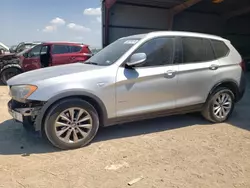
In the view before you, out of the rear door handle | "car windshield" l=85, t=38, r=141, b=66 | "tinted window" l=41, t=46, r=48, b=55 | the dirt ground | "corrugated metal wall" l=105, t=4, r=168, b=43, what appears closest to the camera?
the dirt ground

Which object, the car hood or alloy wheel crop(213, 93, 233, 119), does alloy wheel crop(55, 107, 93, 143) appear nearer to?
the car hood

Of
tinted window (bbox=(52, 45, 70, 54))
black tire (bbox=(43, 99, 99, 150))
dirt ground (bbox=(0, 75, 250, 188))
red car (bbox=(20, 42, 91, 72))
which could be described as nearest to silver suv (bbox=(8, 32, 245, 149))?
Result: black tire (bbox=(43, 99, 99, 150))

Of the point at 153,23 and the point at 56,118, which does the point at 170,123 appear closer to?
the point at 56,118

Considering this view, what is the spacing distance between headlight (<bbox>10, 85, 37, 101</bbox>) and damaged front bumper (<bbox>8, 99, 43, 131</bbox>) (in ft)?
0.35

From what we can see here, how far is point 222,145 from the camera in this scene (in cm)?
414

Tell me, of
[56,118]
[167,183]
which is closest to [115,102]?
[56,118]

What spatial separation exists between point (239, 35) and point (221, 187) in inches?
704

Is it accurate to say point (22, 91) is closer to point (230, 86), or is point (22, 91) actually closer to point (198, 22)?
point (230, 86)

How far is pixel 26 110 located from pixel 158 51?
2.28 m

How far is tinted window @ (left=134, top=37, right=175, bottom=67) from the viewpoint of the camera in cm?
436

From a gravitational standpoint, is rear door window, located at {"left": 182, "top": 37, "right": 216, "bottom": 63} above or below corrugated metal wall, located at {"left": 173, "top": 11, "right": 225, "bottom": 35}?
below

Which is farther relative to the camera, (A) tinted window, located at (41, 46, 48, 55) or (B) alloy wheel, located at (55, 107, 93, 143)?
(A) tinted window, located at (41, 46, 48, 55)

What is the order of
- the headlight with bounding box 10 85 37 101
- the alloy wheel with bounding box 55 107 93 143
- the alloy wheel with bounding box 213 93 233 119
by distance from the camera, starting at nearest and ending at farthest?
the headlight with bounding box 10 85 37 101 → the alloy wheel with bounding box 55 107 93 143 → the alloy wheel with bounding box 213 93 233 119

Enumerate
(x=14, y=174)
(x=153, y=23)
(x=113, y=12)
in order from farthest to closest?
(x=153, y=23)
(x=113, y=12)
(x=14, y=174)
